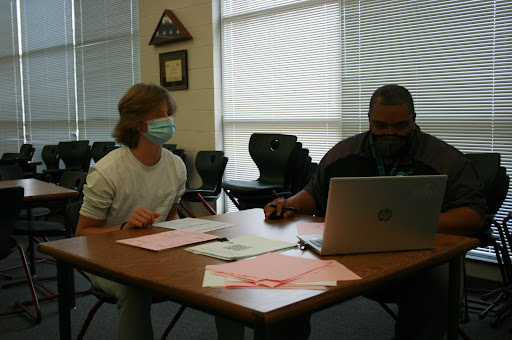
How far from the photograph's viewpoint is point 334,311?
116 inches

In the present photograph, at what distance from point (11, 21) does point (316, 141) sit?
6.21m

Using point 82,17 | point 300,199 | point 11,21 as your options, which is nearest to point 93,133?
point 82,17

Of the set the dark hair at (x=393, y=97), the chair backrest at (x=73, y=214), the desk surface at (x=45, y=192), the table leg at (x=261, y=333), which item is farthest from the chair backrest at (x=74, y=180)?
the table leg at (x=261, y=333)

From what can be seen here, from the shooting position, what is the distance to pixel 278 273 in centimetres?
114

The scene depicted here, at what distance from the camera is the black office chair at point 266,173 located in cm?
361

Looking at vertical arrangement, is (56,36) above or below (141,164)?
above

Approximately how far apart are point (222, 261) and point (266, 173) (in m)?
2.66

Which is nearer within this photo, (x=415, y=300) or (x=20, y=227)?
(x=415, y=300)

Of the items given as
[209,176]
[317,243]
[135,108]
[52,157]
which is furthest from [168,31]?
[317,243]

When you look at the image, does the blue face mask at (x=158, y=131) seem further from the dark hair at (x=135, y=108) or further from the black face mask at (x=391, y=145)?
the black face mask at (x=391, y=145)

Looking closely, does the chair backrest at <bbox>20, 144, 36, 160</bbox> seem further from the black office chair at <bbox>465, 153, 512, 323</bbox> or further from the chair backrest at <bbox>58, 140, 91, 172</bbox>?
the black office chair at <bbox>465, 153, 512, 323</bbox>

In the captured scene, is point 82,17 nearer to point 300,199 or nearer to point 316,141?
point 316,141

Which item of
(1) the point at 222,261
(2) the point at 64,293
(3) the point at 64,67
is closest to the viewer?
(1) the point at 222,261

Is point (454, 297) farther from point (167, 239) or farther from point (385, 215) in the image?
point (167, 239)
